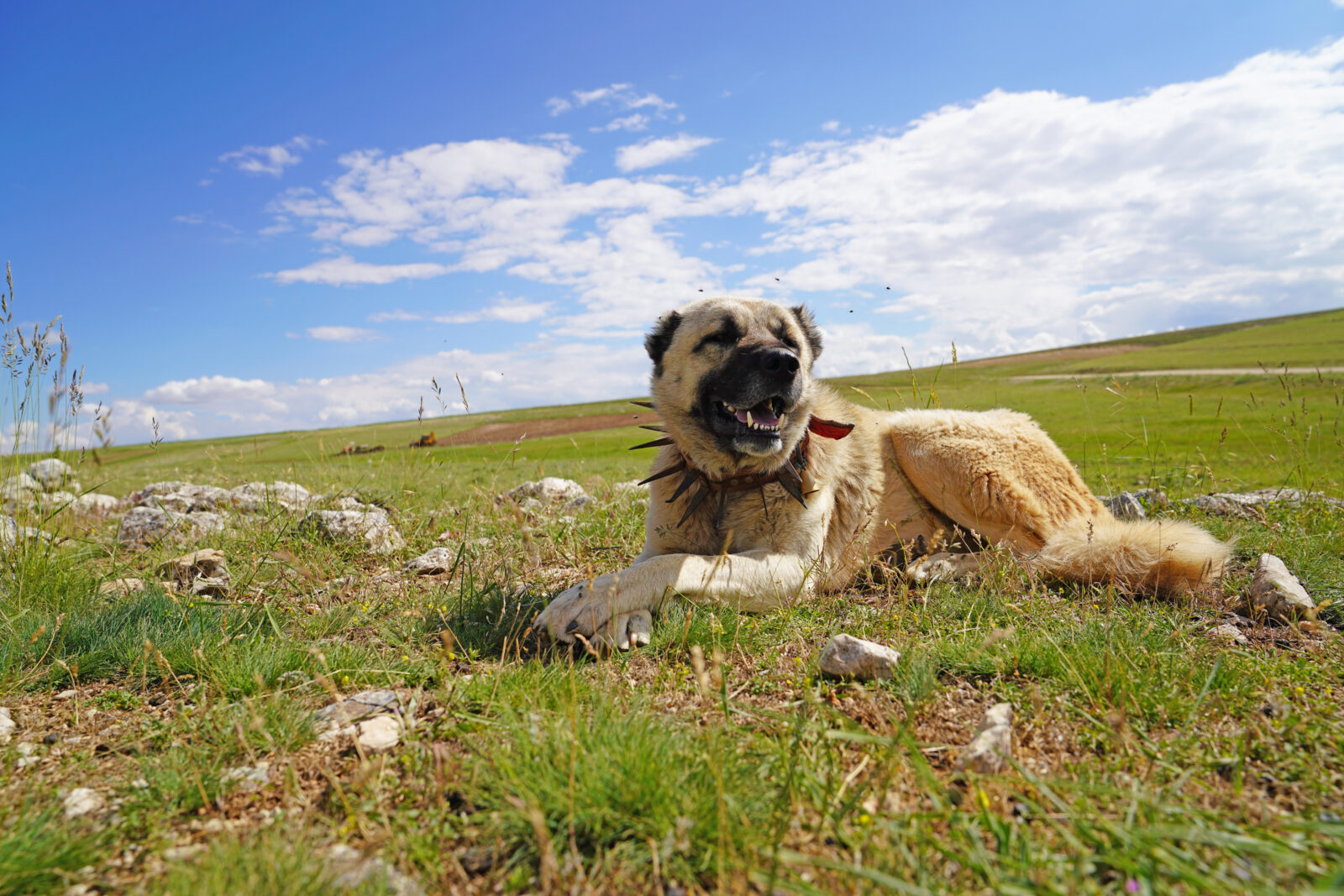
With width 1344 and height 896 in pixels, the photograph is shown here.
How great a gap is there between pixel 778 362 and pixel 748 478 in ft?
2.62

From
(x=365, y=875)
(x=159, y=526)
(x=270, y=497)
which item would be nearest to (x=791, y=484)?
(x=365, y=875)

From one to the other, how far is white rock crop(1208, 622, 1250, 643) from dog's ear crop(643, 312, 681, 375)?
142 inches

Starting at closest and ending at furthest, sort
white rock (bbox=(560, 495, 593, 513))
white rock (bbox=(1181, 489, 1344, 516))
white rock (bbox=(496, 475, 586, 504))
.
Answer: white rock (bbox=(1181, 489, 1344, 516)) → white rock (bbox=(560, 495, 593, 513)) → white rock (bbox=(496, 475, 586, 504))

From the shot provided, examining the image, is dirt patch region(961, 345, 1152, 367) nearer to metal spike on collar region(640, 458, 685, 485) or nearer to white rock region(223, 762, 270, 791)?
metal spike on collar region(640, 458, 685, 485)

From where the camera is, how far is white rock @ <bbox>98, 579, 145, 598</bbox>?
3627mm

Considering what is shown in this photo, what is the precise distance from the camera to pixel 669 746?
1.89m

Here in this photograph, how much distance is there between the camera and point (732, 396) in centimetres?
397

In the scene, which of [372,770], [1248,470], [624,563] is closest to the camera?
[372,770]

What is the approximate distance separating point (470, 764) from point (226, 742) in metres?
0.92

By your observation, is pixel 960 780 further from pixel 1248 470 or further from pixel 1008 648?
pixel 1248 470

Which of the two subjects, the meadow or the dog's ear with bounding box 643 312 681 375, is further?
the dog's ear with bounding box 643 312 681 375

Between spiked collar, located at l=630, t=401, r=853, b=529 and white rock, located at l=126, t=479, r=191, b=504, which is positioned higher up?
white rock, located at l=126, t=479, r=191, b=504

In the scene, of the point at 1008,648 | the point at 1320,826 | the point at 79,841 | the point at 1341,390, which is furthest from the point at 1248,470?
the point at 79,841

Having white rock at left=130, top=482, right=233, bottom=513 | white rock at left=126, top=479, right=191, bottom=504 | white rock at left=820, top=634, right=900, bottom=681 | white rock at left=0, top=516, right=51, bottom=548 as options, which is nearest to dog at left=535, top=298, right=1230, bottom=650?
white rock at left=820, top=634, right=900, bottom=681
